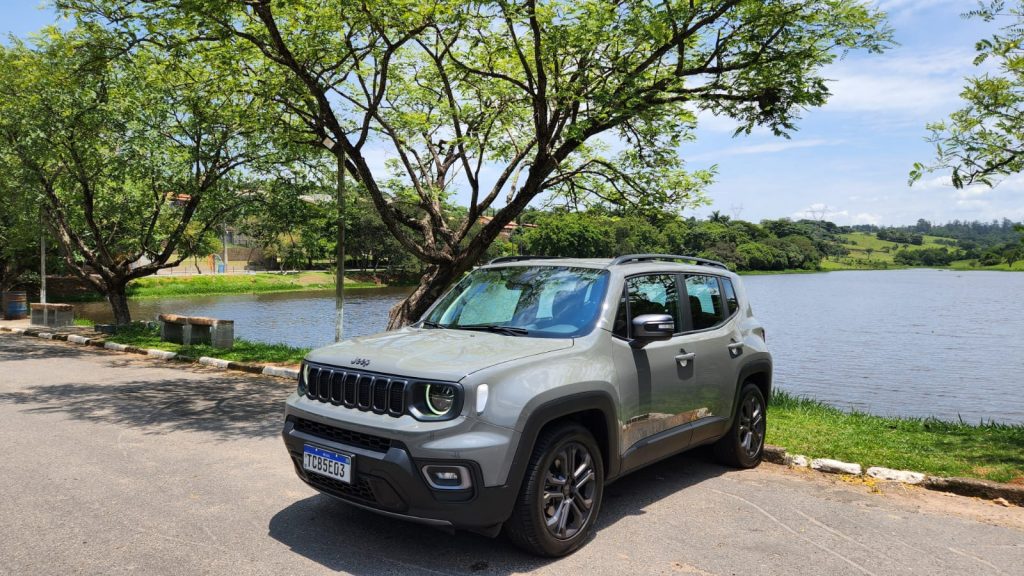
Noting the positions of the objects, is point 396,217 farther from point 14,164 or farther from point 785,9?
point 14,164

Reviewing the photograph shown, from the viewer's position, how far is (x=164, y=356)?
1465 centimetres

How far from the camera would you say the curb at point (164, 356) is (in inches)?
487

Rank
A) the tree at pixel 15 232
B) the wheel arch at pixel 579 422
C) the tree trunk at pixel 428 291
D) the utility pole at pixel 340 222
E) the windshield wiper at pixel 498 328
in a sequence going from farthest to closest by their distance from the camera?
the tree at pixel 15 232 → the tree trunk at pixel 428 291 → the utility pole at pixel 340 222 → the windshield wiper at pixel 498 328 → the wheel arch at pixel 579 422

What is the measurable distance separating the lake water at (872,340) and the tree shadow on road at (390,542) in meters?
11.9

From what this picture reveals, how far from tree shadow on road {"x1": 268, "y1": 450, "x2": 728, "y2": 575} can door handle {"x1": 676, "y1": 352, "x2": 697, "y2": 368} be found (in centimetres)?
106

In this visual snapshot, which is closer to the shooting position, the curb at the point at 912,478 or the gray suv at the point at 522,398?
the gray suv at the point at 522,398

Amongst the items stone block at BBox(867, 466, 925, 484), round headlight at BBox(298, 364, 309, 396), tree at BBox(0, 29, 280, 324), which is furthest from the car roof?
tree at BBox(0, 29, 280, 324)

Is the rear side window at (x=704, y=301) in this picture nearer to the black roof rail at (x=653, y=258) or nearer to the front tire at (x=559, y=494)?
the black roof rail at (x=653, y=258)

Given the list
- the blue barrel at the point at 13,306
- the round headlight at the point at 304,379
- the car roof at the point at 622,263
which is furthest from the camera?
the blue barrel at the point at 13,306

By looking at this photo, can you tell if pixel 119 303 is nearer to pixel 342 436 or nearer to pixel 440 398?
pixel 342 436

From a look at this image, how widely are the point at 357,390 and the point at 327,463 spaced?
463 mm

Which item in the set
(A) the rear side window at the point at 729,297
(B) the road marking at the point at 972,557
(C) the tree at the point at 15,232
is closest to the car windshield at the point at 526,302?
(A) the rear side window at the point at 729,297

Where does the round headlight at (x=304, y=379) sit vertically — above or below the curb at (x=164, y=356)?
above

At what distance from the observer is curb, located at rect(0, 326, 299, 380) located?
40.5ft
